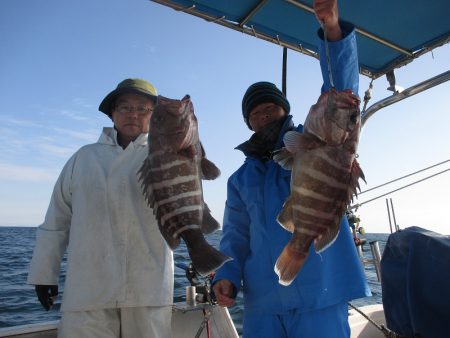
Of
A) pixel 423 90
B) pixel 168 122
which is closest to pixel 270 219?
pixel 168 122

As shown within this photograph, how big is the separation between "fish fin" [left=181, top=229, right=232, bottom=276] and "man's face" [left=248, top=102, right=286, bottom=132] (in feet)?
4.19

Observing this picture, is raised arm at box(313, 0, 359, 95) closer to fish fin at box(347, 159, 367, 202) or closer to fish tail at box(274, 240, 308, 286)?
fish fin at box(347, 159, 367, 202)

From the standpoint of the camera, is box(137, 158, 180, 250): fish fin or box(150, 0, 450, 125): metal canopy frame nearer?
box(137, 158, 180, 250): fish fin

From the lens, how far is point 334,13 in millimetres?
2295

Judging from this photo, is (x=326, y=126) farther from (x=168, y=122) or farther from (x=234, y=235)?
(x=234, y=235)

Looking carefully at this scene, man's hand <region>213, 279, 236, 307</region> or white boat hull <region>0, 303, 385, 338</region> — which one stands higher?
man's hand <region>213, 279, 236, 307</region>

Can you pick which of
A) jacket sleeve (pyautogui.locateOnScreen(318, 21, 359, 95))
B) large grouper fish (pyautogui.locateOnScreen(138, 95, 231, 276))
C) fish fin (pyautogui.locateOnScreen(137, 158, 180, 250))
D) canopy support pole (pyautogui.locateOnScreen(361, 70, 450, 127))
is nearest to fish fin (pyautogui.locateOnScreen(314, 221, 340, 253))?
large grouper fish (pyautogui.locateOnScreen(138, 95, 231, 276))

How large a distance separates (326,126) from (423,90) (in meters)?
3.00

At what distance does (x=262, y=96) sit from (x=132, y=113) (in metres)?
1.10

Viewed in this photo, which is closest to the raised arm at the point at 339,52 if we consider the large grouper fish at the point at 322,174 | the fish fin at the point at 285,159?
the large grouper fish at the point at 322,174

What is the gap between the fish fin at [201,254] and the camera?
2010 millimetres

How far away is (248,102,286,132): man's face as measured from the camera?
2.99m

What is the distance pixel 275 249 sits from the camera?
250 centimetres

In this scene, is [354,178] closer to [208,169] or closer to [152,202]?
[208,169]
